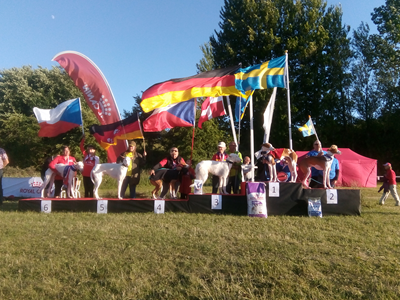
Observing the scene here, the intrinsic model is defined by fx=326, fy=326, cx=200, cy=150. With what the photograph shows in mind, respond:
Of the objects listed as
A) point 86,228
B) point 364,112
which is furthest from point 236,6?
point 86,228

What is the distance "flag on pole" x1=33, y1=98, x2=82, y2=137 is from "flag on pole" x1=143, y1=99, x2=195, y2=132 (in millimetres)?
2128

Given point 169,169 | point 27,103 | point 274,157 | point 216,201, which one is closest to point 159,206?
point 169,169

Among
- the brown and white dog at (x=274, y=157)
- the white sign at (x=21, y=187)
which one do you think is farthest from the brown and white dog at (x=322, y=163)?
the white sign at (x=21, y=187)

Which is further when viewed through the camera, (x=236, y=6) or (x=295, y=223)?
(x=236, y=6)

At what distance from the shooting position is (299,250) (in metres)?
4.48

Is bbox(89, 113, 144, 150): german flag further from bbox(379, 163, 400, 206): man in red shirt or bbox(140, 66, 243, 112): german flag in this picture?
bbox(379, 163, 400, 206): man in red shirt

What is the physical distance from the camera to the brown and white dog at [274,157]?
7.08m

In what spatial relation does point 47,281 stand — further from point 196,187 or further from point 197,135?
point 197,135

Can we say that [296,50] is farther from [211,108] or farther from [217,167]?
[217,167]

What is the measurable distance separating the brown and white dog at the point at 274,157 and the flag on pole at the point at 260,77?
1.47 m

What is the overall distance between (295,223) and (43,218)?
5.08 m

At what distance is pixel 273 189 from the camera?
6836 millimetres

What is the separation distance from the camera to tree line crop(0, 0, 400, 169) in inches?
958

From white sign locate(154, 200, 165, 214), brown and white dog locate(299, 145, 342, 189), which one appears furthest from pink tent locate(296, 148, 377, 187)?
white sign locate(154, 200, 165, 214)
